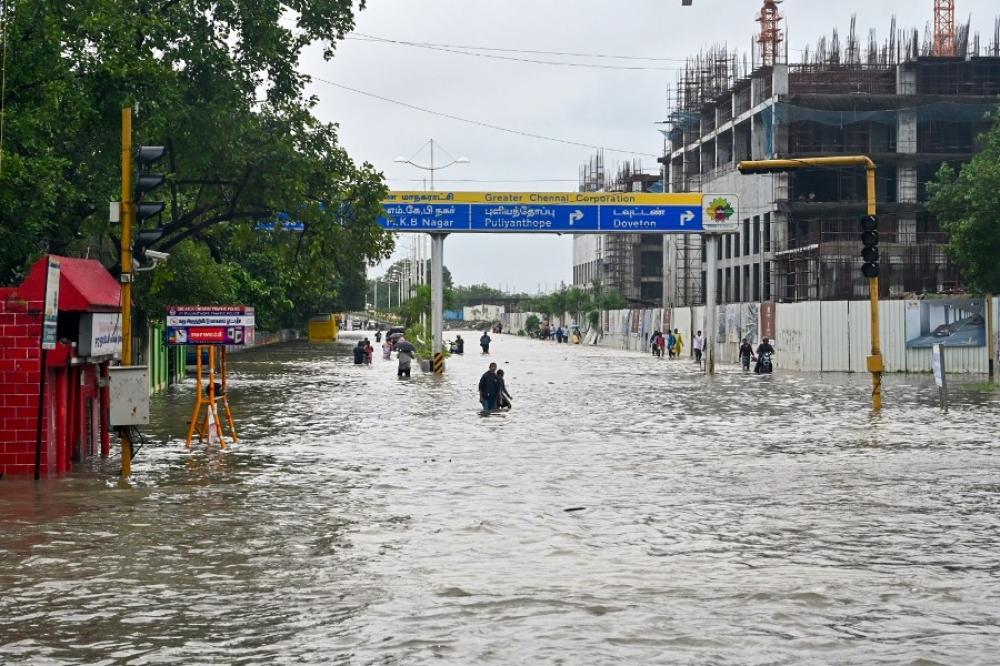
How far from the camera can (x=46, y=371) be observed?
680 inches

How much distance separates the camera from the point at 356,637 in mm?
8500

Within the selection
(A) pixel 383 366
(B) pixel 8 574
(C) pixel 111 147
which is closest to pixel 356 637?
(B) pixel 8 574

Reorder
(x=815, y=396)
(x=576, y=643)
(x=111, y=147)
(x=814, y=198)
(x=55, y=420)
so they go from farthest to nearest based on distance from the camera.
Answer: (x=814, y=198)
(x=815, y=396)
(x=111, y=147)
(x=55, y=420)
(x=576, y=643)

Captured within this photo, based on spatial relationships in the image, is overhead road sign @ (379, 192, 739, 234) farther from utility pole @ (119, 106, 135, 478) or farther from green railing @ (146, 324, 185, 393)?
utility pole @ (119, 106, 135, 478)

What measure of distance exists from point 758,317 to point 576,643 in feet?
168

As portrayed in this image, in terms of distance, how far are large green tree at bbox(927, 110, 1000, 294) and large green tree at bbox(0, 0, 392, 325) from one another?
68.1 feet

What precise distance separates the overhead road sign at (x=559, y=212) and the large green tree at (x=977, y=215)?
9.91 metres

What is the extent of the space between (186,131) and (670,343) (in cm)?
4561

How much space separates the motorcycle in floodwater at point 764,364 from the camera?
159 feet

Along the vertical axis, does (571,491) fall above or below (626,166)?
below

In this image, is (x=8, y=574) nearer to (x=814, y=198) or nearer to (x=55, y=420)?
(x=55, y=420)

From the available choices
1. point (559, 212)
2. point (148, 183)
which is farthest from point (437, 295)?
point (148, 183)

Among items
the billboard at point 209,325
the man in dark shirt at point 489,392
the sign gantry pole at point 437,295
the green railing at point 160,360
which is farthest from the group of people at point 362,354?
the billboard at point 209,325

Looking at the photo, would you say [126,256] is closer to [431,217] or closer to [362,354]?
[431,217]
